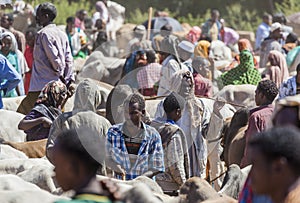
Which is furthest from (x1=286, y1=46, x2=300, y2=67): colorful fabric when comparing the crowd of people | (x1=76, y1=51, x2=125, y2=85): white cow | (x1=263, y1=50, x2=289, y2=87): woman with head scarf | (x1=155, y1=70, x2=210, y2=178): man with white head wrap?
(x1=155, y1=70, x2=210, y2=178): man with white head wrap

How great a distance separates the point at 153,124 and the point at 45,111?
4.56 feet

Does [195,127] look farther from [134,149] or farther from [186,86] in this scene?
[134,149]

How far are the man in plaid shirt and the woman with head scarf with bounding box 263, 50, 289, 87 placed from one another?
670 cm

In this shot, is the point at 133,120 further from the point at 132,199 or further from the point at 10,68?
the point at 132,199

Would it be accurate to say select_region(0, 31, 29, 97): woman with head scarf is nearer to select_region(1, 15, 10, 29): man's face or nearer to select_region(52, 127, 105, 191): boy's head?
select_region(1, 15, 10, 29): man's face

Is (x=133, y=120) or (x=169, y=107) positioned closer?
(x=133, y=120)

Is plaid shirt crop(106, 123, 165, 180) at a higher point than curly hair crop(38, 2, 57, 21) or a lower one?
lower

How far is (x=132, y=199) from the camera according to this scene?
5.93 meters

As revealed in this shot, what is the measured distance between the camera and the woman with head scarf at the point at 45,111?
1112 centimetres

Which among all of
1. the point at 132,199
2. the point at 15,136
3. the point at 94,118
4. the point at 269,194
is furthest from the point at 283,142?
the point at 15,136

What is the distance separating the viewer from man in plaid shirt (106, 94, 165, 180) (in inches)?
371

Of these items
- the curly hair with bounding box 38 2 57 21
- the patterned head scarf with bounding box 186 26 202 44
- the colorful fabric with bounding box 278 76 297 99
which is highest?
the curly hair with bounding box 38 2 57 21

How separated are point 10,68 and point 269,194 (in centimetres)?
642

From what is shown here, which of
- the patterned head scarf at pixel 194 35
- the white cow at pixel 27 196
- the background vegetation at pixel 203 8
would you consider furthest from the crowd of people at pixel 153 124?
the background vegetation at pixel 203 8
